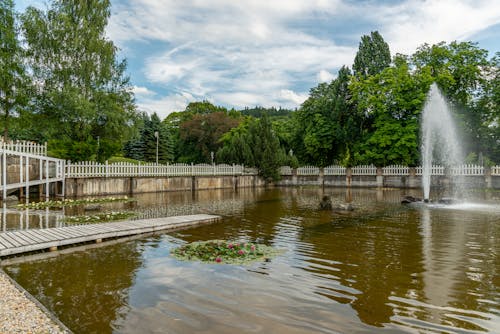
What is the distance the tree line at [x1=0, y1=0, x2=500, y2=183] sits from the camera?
23.2 m

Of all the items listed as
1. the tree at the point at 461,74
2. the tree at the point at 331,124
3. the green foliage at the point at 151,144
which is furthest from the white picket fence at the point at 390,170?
the green foliage at the point at 151,144

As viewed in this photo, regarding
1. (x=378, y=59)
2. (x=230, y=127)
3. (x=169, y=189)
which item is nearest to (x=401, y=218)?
(x=169, y=189)

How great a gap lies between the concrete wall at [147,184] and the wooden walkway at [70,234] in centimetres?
1258

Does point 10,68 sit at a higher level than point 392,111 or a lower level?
higher

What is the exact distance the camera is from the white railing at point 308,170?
39.2m

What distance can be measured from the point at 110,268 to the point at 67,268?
2.74 feet

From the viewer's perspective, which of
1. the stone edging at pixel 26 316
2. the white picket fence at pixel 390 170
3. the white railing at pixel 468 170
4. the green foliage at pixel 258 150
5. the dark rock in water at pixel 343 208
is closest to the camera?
the stone edging at pixel 26 316

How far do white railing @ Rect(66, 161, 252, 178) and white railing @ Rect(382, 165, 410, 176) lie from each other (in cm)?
1478

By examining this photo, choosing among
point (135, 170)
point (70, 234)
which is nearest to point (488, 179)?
point (135, 170)

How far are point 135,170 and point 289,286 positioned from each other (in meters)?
21.9

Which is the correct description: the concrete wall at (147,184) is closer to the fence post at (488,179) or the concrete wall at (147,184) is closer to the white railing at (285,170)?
the white railing at (285,170)

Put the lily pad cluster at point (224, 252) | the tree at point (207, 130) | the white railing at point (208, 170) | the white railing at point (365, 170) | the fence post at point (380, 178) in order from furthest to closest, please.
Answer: the tree at point (207, 130) → the white railing at point (365, 170) → the fence post at point (380, 178) → the white railing at point (208, 170) → the lily pad cluster at point (224, 252)

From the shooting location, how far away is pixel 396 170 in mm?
34844

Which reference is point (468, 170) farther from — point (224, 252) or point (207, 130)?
point (207, 130)
